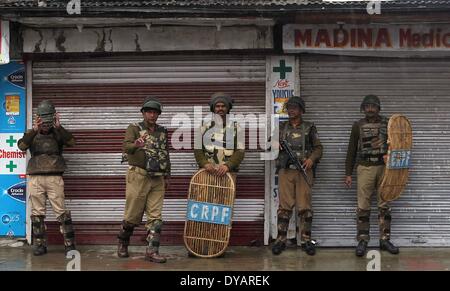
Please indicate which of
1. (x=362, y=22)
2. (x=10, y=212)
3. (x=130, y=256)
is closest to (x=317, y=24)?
(x=362, y=22)

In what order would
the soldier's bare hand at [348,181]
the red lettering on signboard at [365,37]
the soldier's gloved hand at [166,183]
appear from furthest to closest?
the red lettering on signboard at [365,37] < the soldier's bare hand at [348,181] < the soldier's gloved hand at [166,183]

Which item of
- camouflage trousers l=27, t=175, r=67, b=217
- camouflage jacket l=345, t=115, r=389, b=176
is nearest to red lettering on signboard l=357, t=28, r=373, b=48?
camouflage jacket l=345, t=115, r=389, b=176

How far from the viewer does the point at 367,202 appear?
7.66 m

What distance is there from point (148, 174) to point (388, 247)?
3342 mm

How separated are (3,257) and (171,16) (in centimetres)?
388

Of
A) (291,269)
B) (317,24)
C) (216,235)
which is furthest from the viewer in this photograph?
(317,24)

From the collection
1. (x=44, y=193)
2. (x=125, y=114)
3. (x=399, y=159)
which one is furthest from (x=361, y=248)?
(x=44, y=193)

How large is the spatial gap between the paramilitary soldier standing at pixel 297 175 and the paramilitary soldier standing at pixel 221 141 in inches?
25.4

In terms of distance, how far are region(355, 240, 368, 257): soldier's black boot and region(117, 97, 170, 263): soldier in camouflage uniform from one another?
100 inches

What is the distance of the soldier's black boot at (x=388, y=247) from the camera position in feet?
Result: 25.1

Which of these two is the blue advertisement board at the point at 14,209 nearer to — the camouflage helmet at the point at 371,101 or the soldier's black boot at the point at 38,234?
the soldier's black boot at the point at 38,234

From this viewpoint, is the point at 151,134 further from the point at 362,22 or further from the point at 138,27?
the point at 362,22

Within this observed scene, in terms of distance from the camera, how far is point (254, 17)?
7613 mm

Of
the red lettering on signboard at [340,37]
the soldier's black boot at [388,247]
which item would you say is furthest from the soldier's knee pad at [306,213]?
the red lettering on signboard at [340,37]
